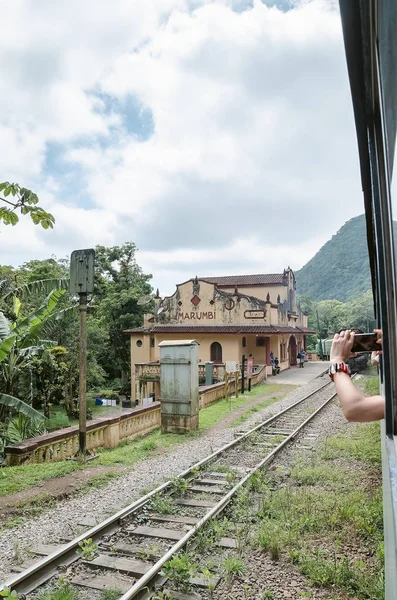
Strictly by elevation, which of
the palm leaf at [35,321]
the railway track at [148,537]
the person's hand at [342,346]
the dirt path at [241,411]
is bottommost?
the dirt path at [241,411]

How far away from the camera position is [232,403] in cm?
1622

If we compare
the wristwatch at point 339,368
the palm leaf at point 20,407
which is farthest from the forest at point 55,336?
the wristwatch at point 339,368

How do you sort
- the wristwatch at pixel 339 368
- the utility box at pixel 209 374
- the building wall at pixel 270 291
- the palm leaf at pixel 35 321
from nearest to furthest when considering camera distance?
the wristwatch at pixel 339 368 < the palm leaf at pixel 35 321 < the utility box at pixel 209 374 < the building wall at pixel 270 291

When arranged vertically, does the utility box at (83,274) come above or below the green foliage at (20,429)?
above

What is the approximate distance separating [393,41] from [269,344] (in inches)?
1112

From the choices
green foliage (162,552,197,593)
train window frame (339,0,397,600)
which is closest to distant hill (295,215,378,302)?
train window frame (339,0,397,600)

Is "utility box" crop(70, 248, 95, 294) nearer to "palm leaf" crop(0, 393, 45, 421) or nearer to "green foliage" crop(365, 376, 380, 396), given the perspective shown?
"palm leaf" crop(0, 393, 45, 421)

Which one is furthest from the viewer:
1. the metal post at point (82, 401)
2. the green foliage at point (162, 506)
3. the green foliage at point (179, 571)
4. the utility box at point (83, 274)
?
the utility box at point (83, 274)

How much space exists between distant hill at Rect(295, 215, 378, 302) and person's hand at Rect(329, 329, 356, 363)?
862 mm

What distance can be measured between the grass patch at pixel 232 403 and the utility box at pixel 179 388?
87 centimetres

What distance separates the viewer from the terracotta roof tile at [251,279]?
31962 millimetres

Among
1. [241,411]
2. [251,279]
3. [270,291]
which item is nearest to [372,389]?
[241,411]

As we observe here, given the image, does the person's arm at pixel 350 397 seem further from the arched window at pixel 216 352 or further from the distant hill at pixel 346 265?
the arched window at pixel 216 352

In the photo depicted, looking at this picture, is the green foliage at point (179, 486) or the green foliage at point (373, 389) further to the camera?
the green foliage at point (373, 389)
